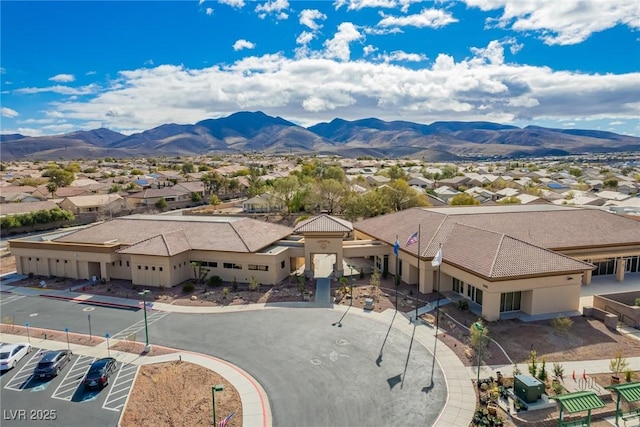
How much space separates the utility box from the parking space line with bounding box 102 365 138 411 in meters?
24.0

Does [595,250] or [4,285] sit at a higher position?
[595,250]

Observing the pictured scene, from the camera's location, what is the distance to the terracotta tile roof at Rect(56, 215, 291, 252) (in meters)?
49.0

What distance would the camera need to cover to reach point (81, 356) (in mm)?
31062

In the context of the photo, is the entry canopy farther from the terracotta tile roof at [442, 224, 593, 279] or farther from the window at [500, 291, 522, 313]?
the window at [500, 291, 522, 313]

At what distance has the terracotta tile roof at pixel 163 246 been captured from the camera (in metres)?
46.3

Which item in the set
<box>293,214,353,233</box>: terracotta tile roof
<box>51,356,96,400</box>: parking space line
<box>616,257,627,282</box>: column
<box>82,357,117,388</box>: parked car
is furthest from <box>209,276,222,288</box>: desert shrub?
<box>616,257,627,282</box>: column

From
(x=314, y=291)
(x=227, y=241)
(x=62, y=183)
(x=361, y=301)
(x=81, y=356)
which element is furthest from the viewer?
(x=62, y=183)

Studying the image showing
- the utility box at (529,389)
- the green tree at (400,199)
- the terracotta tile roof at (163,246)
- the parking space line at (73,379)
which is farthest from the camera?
the green tree at (400,199)

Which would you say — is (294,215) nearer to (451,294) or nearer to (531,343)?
(451,294)

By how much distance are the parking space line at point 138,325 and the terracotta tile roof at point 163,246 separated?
8005 millimetres

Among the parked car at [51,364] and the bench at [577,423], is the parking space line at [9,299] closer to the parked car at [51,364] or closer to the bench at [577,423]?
the parked car at [51,364]

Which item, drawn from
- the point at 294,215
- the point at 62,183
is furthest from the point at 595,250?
the point at 62,183

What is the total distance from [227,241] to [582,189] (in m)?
118

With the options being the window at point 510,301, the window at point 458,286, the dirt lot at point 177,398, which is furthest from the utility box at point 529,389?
the window at point 458,286
